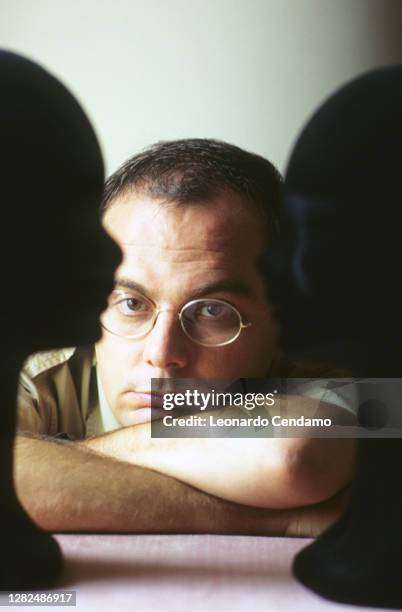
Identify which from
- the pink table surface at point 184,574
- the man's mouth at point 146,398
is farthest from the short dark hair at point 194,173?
the pink table surface at point 184,574

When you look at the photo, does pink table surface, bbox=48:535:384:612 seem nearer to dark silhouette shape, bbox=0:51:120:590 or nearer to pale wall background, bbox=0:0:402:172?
dark silhouette shape, bbox=0:51:120:590

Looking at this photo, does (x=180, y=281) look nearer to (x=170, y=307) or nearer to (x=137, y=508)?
(x=170, y=307)

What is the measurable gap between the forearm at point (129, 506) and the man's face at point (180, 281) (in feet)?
0.28

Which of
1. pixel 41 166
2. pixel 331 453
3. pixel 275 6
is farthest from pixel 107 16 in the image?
pixel 331 453

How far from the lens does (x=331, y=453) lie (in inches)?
31.5

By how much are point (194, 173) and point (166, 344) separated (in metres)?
0.20

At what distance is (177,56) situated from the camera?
2.96 feet

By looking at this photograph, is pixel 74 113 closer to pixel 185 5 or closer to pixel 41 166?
pixel 41 166

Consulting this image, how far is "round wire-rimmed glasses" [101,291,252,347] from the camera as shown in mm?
877

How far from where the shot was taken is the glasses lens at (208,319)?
0.88m

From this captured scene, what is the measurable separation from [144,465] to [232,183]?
0.34 m

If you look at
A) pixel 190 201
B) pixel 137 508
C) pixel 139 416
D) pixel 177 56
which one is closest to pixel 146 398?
pixel 139 416

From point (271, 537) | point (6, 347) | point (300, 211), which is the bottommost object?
point (271, 537)

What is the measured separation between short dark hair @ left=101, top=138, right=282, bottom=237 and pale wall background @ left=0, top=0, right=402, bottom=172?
12mm
